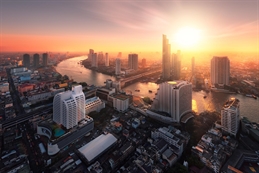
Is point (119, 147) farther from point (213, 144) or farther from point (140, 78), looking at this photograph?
point (140, 78)

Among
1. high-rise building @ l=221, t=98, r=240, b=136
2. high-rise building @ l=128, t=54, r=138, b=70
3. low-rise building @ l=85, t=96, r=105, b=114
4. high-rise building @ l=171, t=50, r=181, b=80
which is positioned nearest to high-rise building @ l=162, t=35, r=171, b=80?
high-rise building @ l=171, t=50, r=181, b=80

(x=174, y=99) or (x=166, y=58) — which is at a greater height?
(x=166, y=58)

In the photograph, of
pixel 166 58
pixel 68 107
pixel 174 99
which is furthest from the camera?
pixel 166 58

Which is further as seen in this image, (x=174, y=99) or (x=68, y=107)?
(x=174, y=99)

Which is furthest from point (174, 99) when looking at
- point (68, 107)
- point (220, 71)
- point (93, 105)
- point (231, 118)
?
point (220, 71)

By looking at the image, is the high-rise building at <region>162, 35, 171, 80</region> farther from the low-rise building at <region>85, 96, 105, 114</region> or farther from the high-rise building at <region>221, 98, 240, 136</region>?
the high-rise building at <region>221, 98, 240, 136</region>

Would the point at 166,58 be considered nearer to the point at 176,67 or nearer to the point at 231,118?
the point at 176,67

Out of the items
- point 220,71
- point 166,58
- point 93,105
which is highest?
point 166,58
